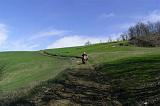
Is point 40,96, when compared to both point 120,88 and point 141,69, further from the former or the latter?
point 141,69

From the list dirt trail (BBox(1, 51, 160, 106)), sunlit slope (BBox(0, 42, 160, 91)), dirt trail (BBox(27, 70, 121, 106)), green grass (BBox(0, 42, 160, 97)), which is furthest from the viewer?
sunlit slope (BBox(0, 42, 160, 91))

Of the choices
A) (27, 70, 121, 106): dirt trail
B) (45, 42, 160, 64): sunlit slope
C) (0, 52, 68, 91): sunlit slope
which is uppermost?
(45, 42, 160, 64): sunlit slope

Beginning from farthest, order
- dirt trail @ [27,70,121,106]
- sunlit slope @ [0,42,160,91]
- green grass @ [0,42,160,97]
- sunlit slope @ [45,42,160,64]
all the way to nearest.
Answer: sunlit slope @ [45,42,160,64], sunlit slope @ [0,42,160,91], green grass @ [0,42,160,97], dirt trail @ [27,70,121,106]

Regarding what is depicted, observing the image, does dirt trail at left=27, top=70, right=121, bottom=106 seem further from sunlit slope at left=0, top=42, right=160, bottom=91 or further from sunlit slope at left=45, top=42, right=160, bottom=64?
sunlit slope at left=45, top=42, right=160, bottom=64

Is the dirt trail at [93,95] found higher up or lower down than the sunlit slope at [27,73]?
higher up

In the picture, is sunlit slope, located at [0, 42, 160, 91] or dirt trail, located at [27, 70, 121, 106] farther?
sunlit slope, located at [0, 42, 160, 91]

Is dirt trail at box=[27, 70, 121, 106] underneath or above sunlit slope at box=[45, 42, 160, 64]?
underneath

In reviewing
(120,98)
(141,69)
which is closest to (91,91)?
(120,98)

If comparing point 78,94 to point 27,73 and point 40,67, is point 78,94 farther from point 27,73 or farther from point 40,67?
point 40,67

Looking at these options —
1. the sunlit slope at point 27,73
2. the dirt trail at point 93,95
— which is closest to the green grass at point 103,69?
the sunlit slope at point 27,73

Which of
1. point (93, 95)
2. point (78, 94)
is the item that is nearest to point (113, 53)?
point (78, 94)

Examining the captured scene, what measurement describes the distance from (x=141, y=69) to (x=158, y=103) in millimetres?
16221

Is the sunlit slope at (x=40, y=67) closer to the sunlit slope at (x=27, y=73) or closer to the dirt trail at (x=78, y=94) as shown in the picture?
the sunlit slope at (x=27, y=73)

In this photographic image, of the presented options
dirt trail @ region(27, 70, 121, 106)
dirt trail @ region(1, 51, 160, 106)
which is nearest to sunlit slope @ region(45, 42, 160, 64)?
dirt trail @ region(27, 70, 121, 106)
